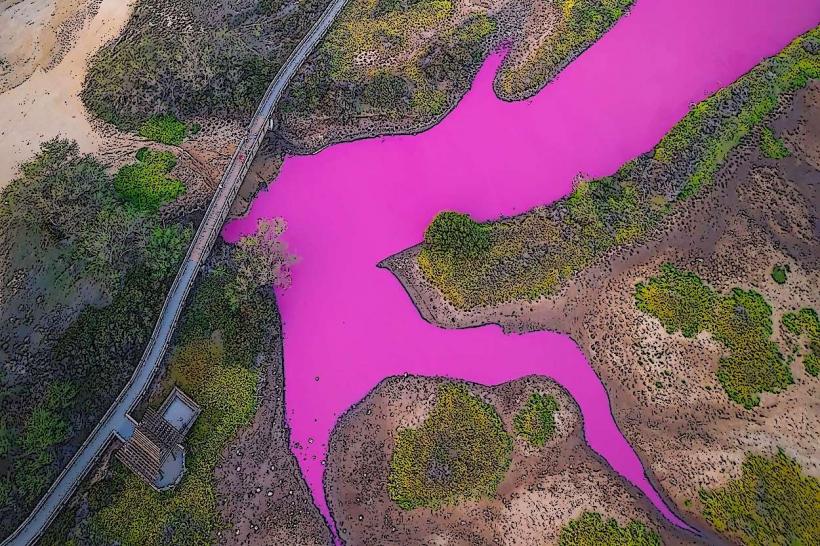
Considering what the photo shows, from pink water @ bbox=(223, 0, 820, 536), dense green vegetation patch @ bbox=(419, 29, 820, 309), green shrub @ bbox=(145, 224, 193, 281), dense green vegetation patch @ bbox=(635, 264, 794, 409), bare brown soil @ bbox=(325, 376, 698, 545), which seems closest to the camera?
bare brown soil @ bbox=(325, 376, 698, 545)

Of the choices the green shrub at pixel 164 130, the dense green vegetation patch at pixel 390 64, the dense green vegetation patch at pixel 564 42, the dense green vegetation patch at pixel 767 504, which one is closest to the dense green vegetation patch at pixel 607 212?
the dense green vegetation patch at pixel 564 42

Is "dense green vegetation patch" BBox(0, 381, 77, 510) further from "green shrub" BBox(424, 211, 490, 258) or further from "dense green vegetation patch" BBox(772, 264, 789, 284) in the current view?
"dense green vegetation patch" BBox(772, 264, 789, 284)

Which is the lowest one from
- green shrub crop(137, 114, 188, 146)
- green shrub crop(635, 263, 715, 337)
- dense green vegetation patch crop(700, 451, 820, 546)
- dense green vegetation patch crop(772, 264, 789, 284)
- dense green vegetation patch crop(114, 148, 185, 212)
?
dense green vegetation patch crop(700, 451, 820, 546)

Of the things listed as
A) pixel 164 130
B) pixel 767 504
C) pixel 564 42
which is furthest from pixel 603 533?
pixel 164 130

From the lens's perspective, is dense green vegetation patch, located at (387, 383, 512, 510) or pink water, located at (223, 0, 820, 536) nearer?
dense green vegetation patch, located at (387, 383, 512, 510)

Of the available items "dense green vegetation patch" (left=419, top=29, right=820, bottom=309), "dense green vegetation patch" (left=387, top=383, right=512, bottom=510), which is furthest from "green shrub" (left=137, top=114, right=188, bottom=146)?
"dense green vegetation patch" (left=387, top=383, right=512, bottom=510)

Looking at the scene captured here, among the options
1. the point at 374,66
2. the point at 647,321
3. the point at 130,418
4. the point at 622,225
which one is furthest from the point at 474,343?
the point at 374,66

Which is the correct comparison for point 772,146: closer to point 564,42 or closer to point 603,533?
point 564,42

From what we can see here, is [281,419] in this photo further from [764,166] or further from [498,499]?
[764,166]

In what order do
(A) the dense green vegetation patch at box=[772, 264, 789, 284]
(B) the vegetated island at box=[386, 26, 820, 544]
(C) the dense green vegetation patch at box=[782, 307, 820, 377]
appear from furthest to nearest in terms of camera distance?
(A) the dense green vegetation patch at box=[772, 264, 789, 284]
(C) the dense green vegetation patch at box=[782, 307, 820, 377]
(B) the vegetated island at box=[386, 26, 820, 544]
